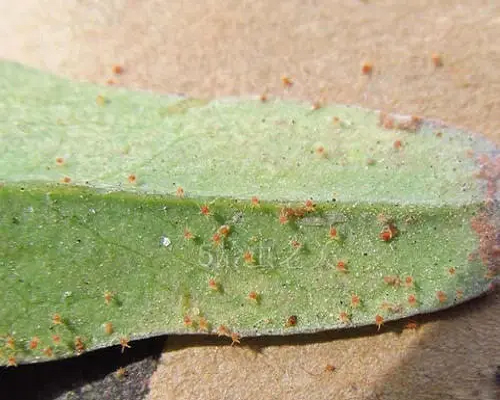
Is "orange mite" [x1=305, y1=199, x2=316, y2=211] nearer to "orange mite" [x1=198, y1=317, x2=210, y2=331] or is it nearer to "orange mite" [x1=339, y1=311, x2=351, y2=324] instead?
"orange mite" [x1=339, y1=311, x2=351, y2=324]

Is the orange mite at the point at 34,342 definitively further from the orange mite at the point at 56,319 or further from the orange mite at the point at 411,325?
the orange mite at the point at 411,325

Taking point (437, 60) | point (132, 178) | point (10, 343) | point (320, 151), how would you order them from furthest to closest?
point (437, 60) → point (320, 151) → point (132, 178) → point (10, 343)

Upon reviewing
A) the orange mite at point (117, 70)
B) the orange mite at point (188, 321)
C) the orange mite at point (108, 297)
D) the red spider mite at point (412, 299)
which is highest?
the orange mite at point (117, 70)

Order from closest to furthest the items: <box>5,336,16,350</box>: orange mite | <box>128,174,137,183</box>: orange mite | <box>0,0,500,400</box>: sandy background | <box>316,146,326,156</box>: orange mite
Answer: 1. <box>5,336,16,350</box>: orange mite
2. <box>128,174,137,183</box>: orange mite
3. <box>316,146,326,156</box>: orange mite
4. <box>0,0,500,400</box>: sandy background

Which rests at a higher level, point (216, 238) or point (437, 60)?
point (437, 60)

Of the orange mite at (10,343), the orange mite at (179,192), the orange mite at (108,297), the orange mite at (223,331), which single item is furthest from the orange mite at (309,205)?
the orange mite at (10,343)

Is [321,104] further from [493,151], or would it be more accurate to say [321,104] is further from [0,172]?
[0,172]

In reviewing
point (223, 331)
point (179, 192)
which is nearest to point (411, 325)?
point (223, 331)

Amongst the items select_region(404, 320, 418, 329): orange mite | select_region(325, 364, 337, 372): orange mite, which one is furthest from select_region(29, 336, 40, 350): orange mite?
select_region(404, 320, 418, 329): orange mite

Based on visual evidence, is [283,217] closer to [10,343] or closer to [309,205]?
[309,205]

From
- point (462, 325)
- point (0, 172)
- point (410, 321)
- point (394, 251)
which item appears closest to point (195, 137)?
point (0, 172)

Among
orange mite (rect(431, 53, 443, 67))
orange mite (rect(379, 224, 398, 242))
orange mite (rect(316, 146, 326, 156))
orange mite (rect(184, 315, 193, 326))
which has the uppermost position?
orange mite (rect(431, 53, 443, 67))

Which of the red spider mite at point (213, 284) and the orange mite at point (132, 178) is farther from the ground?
the orange mite at point (132, 178)
